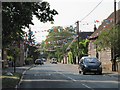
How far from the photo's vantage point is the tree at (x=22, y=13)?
22797 mm

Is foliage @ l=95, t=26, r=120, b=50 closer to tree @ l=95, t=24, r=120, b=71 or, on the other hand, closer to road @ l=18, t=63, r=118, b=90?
tree @ l=95, t=24, r=120, b=71

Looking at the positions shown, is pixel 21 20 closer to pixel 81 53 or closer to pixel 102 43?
pixel 102 43

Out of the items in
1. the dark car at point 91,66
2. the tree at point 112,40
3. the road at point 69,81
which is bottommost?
the road at point 69,81

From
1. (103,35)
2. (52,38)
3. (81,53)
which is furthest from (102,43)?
(52,38)

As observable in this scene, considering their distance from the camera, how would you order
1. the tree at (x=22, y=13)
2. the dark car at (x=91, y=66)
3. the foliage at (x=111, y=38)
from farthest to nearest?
1. the foliage at (x=111, y=38)
2. the dark car at (x=91, y=66)
3. the tree at (x=22, y=13)

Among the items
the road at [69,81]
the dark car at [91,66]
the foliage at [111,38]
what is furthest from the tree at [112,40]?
the road at [69,81]

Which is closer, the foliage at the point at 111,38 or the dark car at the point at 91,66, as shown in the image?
the dark car at the point at 91,66

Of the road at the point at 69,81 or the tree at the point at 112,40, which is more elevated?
the tree at the point at 112,40

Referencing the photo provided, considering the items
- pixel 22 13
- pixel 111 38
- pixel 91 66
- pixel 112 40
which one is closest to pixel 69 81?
pixel 22 13

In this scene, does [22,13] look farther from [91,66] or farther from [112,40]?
[112,40]

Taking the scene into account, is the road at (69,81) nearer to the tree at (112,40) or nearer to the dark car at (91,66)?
the dark car at (91,66)

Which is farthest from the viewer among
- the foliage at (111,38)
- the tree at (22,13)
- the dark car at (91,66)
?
the foliage at (111,38)

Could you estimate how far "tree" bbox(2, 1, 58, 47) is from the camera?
898 inches

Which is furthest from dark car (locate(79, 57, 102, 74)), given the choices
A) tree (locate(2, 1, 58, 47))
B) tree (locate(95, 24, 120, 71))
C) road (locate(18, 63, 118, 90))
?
tree (locate(2, 1, 58, 47))
